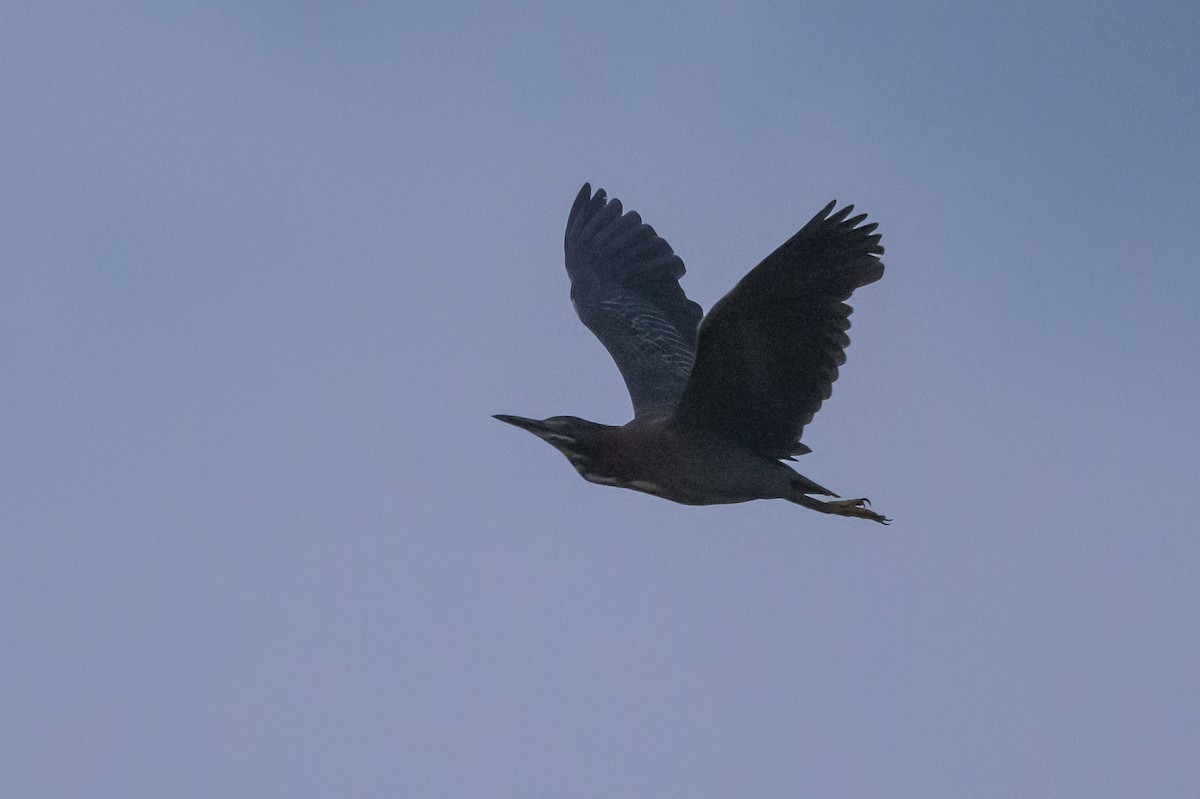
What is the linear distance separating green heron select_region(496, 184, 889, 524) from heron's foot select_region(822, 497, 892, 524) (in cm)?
1

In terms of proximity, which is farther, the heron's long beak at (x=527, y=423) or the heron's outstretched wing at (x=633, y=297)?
the heron's outstretched wing at (x=633, y=297)

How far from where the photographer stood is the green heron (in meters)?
9.45

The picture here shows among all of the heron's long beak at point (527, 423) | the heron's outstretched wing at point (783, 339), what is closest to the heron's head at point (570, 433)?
the heron's long beak at point (527, 423)

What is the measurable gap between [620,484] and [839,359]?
6.11 feet

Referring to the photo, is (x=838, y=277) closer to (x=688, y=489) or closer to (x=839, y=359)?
(x=839, y=359)

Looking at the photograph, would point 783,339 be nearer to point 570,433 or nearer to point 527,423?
point 570,433

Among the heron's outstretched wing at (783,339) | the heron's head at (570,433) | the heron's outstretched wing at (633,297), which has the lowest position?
the heron's head at (570,433)

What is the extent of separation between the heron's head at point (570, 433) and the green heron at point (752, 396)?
0.03 feet

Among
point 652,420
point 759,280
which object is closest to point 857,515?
point 652,420

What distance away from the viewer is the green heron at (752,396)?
372 inches

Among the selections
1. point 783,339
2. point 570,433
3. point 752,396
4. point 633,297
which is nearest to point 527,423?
point 570,433

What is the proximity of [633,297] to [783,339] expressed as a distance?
414cm

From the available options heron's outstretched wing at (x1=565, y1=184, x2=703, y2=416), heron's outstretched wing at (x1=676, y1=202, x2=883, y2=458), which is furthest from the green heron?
heron's outstretched wing at (x1=565, y1=184, x2=703, y2=416)

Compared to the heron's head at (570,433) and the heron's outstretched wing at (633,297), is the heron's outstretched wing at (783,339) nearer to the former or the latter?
the heron's head at (570,433)
